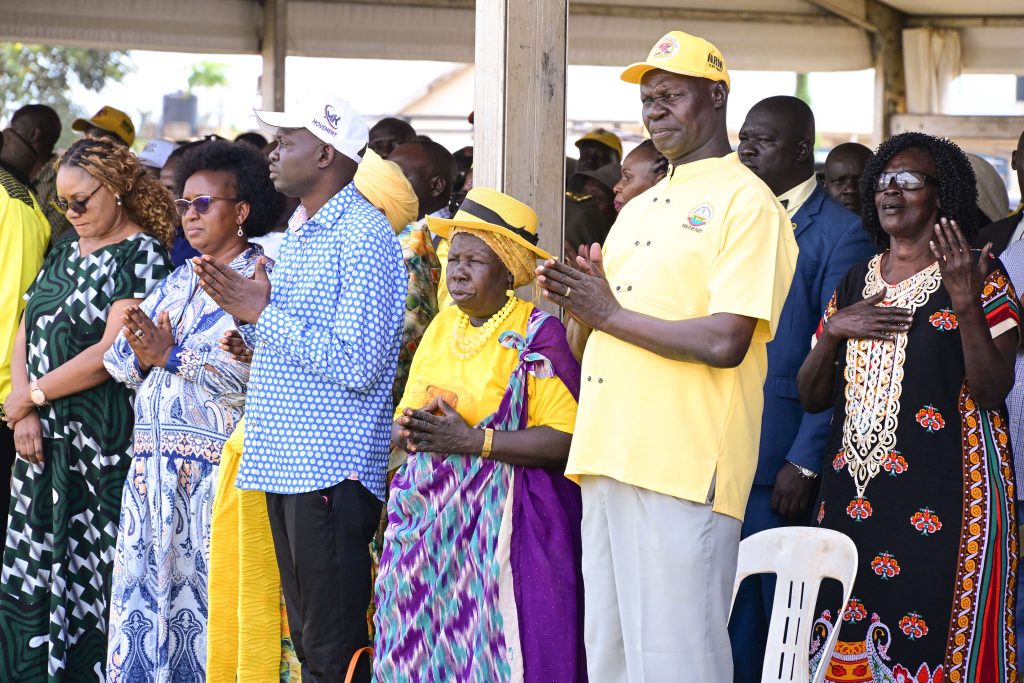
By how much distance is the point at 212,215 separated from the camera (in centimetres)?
491

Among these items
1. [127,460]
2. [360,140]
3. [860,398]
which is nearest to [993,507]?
[860,398]

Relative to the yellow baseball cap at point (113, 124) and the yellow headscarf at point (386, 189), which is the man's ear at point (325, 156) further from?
the yellow baseball cap at point (113, 124)

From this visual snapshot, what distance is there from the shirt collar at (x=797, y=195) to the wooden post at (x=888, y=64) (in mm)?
6677

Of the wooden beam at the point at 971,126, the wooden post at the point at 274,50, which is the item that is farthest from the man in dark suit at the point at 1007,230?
the wooden post at the point at 274,50

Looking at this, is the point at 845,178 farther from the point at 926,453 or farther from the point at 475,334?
the point at 475,334

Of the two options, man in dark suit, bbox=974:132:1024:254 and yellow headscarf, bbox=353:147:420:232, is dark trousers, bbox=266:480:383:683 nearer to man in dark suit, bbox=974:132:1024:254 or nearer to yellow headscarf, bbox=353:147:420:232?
yellow headscarf, bbox=353:147:420:232

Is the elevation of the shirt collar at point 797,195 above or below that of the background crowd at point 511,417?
above

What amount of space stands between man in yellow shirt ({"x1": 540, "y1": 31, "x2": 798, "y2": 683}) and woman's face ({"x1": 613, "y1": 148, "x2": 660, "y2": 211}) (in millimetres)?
1405

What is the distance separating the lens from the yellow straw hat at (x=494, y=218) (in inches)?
155

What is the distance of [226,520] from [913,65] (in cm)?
811

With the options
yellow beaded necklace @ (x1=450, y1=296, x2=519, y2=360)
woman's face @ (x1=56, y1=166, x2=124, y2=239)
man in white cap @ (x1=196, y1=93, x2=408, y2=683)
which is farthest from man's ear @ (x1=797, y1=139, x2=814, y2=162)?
woman's face @ (x1=56, y1=166, x2=124, y2=239)

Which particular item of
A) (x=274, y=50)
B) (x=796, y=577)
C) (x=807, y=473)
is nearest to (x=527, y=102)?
(x=807, y=473)

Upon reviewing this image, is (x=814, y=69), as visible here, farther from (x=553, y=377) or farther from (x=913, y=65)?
(x=553, y=377)

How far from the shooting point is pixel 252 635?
455cm
